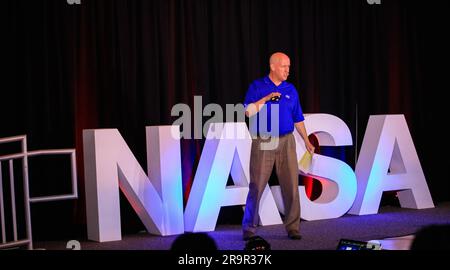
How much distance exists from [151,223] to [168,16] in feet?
6.64

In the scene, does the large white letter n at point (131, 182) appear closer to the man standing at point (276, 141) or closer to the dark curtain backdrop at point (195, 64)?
the dark curtain backdrop at point (195, 64)

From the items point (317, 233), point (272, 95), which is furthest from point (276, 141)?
point (317, 233)

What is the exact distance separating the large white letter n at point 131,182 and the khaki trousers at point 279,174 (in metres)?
0.78

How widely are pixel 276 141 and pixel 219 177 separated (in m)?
0.79

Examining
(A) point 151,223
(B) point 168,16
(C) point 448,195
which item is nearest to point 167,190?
(A) point 151,223

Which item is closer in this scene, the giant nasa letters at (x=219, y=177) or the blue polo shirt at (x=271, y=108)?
the blue polo shirt at (x=271, y=108)

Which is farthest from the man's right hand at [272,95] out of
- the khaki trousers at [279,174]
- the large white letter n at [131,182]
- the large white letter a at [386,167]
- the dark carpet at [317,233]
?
the large white letter a at [386,167]

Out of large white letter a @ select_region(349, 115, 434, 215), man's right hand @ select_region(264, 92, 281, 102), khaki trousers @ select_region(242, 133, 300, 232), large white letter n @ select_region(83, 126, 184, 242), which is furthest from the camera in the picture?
large white letter a @ select_region(349, 115, 434, 215)

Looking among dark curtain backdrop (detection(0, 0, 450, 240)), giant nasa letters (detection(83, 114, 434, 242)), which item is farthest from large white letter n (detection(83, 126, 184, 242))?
dark curtain backdrop (detection(0, 0, 450, 240))

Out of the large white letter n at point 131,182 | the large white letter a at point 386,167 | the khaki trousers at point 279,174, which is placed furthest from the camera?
the large white letter a at point 386,167

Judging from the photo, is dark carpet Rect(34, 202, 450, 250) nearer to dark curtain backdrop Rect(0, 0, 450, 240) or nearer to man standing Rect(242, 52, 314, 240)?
man standing Rect(242, 52, 314, 240)

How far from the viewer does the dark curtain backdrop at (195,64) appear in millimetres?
5754

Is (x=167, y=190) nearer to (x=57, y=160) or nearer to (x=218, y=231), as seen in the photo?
(x=218, y=231)

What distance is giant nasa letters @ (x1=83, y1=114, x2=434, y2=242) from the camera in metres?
5.64
